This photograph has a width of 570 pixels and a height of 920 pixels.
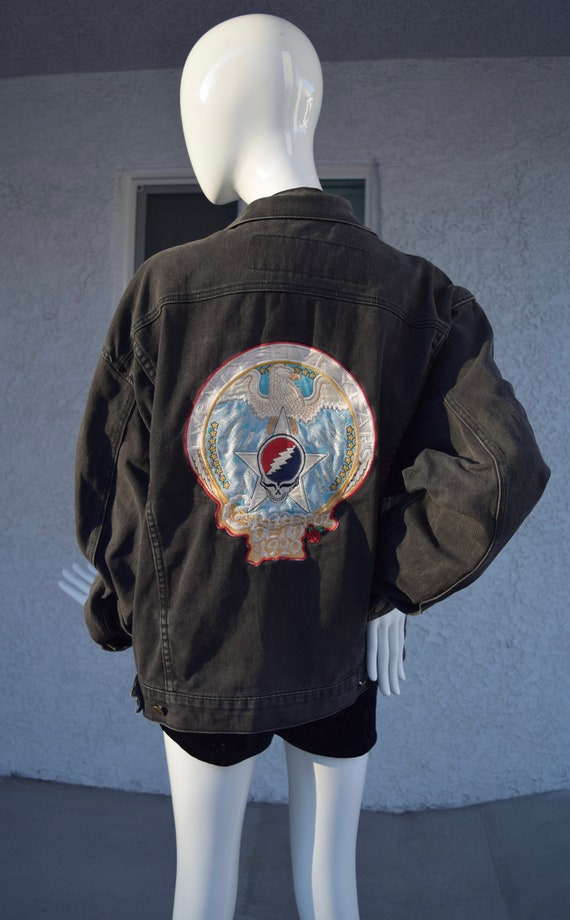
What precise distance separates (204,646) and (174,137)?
7.07 feet

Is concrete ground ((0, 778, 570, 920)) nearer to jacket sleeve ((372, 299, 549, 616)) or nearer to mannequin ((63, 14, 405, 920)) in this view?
mannequin ((63, 14, 405, 920))

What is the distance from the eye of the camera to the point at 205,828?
1245mm

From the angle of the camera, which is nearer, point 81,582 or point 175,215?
point 81,582

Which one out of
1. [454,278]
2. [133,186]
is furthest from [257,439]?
[133,186]

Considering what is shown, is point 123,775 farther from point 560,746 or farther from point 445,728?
point 560,746

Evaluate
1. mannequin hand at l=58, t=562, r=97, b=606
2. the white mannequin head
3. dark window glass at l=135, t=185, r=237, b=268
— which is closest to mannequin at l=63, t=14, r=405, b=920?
the white mannequin head

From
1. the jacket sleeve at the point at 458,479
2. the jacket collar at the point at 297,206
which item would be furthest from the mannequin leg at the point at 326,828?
the jacket collar at the point at 297,206

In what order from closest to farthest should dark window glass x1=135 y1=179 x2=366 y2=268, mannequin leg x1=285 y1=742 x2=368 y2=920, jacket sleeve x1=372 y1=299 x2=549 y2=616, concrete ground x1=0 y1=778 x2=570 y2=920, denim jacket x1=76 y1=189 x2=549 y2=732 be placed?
1. jacket sleeve x1=372 y1=299 x2=549 y2=616
2. denim jacket x1=76 y1=189 x2=549 y2=732
3. mannequin leg x1=285 y1=742 x2=368 y2=920
4. concrete ground x1=0 y1=778 x2=570 y2=920
5. dark window glass x1=135 y1=179 x2=366 y2=268

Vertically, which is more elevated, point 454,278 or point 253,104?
point 454,278

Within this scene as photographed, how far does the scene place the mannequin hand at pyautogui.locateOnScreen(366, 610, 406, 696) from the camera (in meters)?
1.32


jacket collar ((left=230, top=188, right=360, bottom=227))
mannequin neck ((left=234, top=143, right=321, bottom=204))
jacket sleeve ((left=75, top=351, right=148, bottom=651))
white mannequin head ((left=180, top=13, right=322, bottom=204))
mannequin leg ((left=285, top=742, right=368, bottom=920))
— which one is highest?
white mannequin head ((left=180, top=13, right=322, bottom=204))

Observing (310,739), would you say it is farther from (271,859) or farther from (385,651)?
(271,859)

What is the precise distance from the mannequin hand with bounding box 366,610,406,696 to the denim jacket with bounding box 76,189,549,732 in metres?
0.06

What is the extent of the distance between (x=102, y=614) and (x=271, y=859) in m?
1.55
